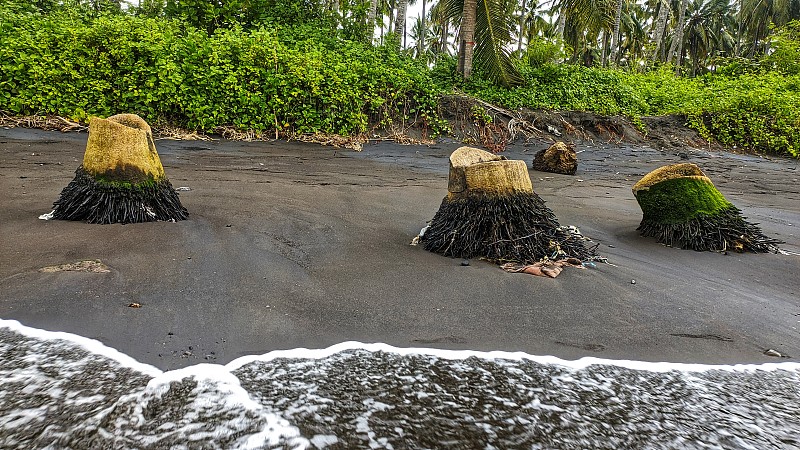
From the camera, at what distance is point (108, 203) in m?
4.08

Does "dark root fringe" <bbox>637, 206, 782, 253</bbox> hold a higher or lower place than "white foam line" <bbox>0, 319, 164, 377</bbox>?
higher

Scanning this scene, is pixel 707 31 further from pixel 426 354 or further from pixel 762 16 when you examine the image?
pixel 426 354

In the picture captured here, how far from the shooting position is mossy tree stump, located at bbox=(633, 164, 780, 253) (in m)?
4.66

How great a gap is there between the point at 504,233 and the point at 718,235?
2.33m

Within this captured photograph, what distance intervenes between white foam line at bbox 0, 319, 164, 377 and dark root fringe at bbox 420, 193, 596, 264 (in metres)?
2.36

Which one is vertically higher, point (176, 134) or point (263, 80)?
point (263, 80)

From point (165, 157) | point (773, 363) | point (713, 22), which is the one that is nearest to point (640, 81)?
point (165, 157)

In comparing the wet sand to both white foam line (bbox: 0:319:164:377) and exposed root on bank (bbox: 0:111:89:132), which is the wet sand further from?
exposed root on bank (bbox: 0:111:89:132)

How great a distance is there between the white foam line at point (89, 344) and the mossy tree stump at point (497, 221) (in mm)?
2368

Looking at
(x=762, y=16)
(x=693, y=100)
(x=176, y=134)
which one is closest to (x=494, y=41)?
(x=693, y=100)

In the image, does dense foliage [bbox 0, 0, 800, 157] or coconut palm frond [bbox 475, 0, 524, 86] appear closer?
dense foliage [bbox 0, 0, 800, 157]

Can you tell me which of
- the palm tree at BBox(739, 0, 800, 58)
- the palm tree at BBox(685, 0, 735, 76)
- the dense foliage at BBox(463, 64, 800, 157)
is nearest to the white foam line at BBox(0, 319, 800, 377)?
the dense foliage at BBox(463, 64, 800, 157)

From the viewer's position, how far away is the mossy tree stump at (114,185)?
408 cm

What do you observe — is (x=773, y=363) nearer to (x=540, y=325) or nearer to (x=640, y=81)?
(x=540, y=325)
